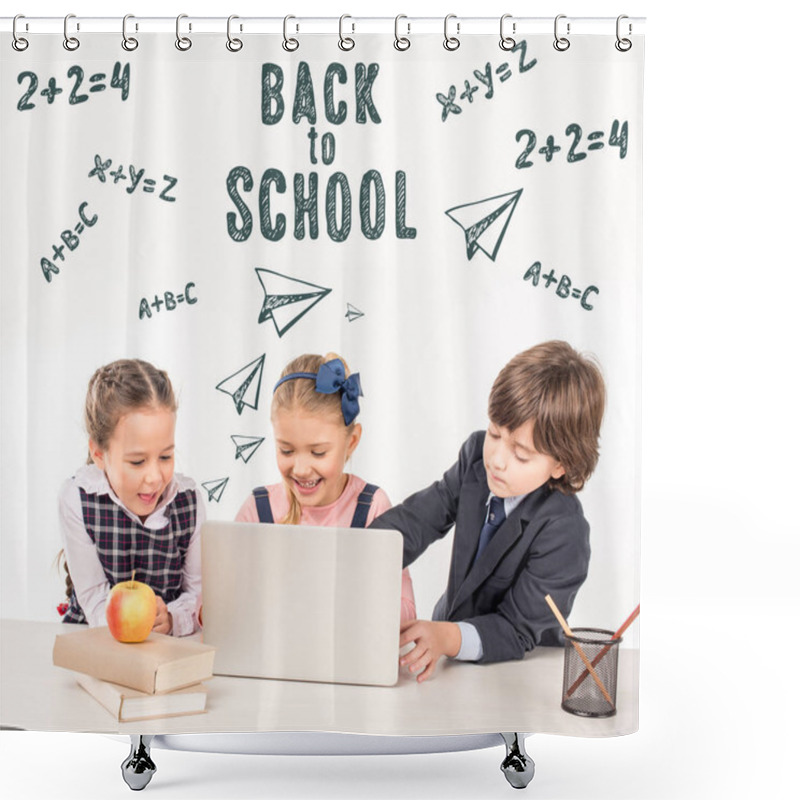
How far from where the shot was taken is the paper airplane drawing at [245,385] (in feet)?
6.88

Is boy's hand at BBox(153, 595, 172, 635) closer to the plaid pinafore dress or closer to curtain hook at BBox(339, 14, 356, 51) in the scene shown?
the plaid pinafore dress

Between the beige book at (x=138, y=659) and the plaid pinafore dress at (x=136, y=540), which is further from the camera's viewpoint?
the plaid pinafore dress at (x=136, y=540)

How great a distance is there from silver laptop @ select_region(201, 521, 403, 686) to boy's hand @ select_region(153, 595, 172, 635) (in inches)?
4.4

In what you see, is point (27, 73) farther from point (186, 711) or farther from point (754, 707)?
point (754, 707)

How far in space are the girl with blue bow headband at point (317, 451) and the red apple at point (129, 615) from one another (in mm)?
254

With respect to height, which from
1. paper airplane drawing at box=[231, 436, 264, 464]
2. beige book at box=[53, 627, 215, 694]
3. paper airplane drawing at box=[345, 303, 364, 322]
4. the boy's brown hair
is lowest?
beige book at box=[53, 627, 215, 694]

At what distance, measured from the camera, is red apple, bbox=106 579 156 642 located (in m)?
2.09

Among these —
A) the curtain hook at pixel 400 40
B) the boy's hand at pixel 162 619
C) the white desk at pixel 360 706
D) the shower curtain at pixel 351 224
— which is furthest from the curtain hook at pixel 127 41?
the white desk at pixel 360 706

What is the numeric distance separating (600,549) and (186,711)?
85 centimetres

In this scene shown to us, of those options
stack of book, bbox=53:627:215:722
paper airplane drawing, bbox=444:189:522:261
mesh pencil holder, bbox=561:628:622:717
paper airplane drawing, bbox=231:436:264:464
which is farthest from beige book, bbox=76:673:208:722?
paper airplane drawing, bbox=444:189:522:261

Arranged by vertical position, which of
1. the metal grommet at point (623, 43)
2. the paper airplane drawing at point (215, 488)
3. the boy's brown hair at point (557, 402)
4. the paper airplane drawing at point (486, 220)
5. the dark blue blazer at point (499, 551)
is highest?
the metal grommet at point (623, 43)

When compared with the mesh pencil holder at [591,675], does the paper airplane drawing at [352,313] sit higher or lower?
higher

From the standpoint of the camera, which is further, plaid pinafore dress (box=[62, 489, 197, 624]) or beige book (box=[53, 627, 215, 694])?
plaid pinafore dress (box=[62, 489, 197, 624])

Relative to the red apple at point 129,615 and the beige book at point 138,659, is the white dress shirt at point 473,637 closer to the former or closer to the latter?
the beige book at point 138,659
